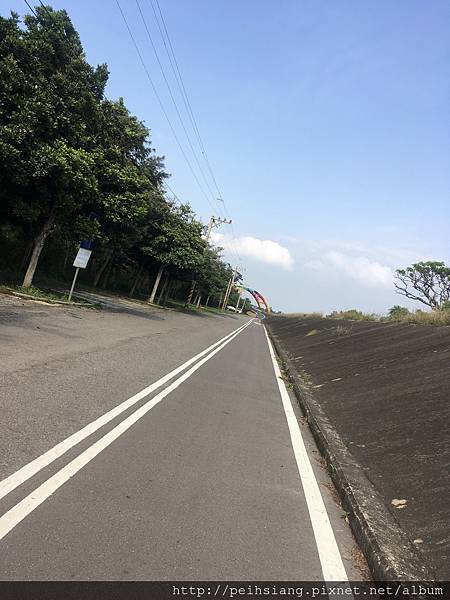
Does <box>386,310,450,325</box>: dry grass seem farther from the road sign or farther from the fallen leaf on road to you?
the road sign

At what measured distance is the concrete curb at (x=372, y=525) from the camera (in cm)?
382

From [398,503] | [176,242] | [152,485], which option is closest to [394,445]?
[398,503]

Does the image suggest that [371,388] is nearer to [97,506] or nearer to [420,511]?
[420,511]

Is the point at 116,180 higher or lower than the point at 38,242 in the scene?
higher

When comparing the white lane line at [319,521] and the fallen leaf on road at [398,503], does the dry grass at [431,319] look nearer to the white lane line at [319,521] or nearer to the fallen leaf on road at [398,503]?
the white lane line at [319,521]

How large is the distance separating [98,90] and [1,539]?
31544 millimetres

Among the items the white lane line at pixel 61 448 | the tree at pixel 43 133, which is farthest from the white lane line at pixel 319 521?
the tree at pixel 43 133

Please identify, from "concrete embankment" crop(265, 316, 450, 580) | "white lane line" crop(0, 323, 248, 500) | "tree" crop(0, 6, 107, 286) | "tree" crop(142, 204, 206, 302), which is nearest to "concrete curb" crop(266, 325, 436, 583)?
"concrete embankment" crop(265, 316, 450, 580)

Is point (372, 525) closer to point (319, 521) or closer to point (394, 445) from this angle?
point (319, 521)

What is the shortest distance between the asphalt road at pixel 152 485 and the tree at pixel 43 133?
37.4 ft

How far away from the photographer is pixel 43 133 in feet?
64.8

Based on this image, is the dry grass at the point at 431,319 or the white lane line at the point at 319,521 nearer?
the white lane line at the point at 319,521

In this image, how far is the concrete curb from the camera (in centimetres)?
382

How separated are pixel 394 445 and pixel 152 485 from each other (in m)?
3.32
